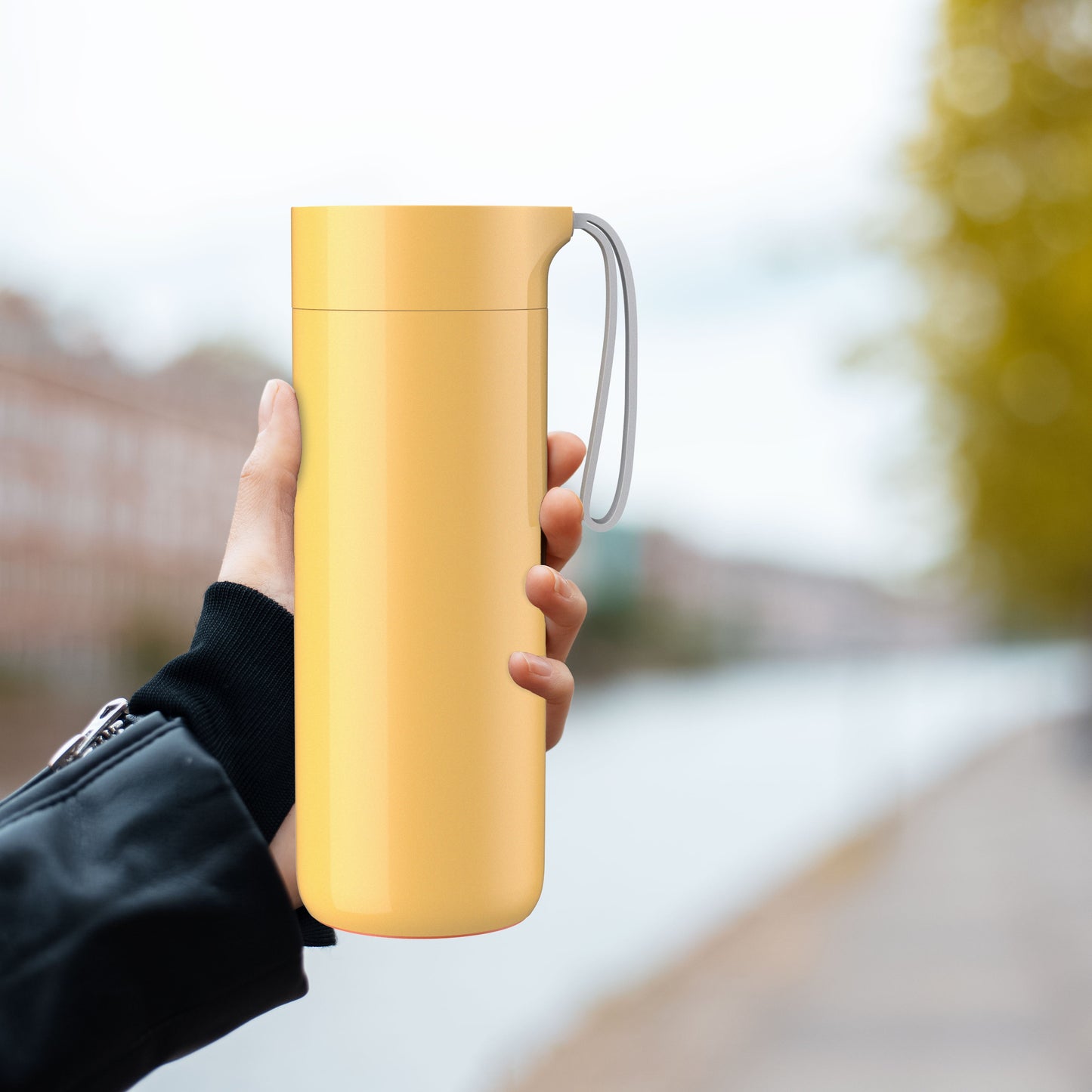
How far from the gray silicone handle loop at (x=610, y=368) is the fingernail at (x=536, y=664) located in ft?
0.32

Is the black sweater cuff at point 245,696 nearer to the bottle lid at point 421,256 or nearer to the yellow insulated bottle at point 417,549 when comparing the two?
the yellow insulated bottle at point 417,549

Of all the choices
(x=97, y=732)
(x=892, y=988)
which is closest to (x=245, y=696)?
(x=97, y=732)

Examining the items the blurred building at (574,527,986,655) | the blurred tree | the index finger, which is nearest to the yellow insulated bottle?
the index finger

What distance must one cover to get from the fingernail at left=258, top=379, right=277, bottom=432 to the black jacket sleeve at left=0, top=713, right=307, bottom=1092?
185mm

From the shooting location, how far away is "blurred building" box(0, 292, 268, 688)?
365cm

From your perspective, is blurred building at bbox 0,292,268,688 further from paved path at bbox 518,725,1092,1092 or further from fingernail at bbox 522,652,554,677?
fingernail at bbox 522,652,554,677

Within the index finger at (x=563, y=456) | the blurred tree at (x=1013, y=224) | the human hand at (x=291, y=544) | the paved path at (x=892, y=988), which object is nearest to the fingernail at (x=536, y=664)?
the human hand at (x=291, y=544)

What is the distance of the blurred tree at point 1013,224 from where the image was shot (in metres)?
5.35

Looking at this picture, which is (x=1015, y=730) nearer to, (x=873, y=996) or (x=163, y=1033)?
(x=873, y=996)

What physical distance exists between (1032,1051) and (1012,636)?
15.7ft

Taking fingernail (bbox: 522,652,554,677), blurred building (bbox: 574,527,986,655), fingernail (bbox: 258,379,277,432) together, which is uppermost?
fingernail (bbox: 258,379,277,432)

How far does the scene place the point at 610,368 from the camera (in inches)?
30.2

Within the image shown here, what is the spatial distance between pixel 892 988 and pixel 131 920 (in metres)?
4.57

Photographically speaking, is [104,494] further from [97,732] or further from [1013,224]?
[1013,224]
